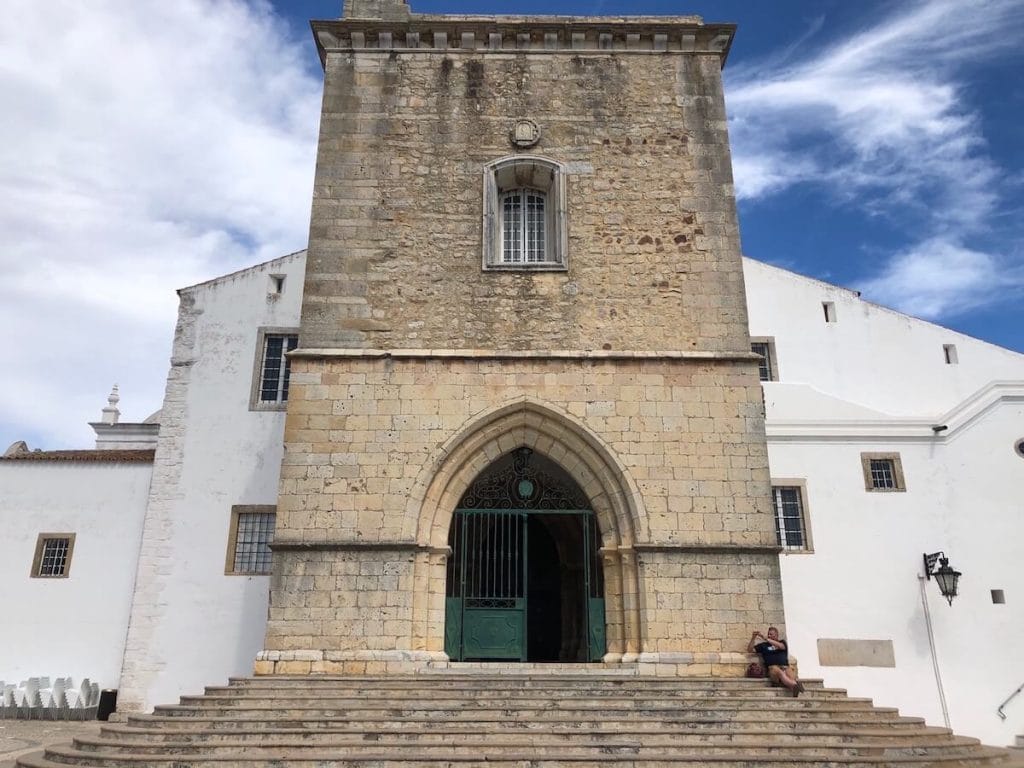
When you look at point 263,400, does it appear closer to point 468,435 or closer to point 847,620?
point 468,435

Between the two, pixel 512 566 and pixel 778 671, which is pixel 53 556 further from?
pixel 778 671

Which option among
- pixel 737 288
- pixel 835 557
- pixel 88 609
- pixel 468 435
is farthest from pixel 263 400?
pixel 835 557

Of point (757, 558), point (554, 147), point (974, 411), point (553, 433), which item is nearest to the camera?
point (757, 558)

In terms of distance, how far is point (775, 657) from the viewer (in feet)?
28.1

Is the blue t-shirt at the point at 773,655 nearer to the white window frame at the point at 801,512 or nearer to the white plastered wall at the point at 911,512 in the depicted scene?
the white plastered wall at the point at 911,512

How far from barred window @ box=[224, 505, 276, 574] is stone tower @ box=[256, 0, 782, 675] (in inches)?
144

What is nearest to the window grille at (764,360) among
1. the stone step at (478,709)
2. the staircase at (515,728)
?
the staircase at (515,728)

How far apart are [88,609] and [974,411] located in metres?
14.7

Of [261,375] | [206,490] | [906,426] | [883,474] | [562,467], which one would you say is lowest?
[562,467]

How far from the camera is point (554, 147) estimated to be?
11.1 m

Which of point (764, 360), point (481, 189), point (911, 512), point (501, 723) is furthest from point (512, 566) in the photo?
point (911, 512)

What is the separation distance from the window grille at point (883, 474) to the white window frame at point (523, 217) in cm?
640

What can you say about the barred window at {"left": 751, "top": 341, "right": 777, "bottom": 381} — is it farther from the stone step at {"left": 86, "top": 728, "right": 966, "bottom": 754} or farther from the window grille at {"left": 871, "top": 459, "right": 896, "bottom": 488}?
the stone step at {"left": 86, "top": 728, "right": 966, "bottom": 754}

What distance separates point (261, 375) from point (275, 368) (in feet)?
0.88
